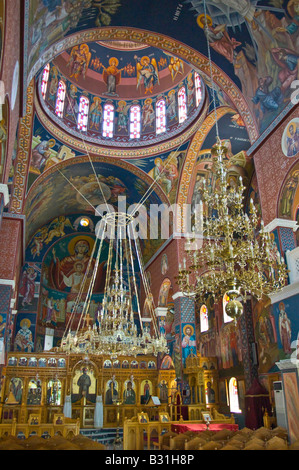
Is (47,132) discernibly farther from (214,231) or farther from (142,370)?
(142,370)

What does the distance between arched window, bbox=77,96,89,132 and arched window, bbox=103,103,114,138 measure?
2.93 ft

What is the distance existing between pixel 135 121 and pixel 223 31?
24.8 feet

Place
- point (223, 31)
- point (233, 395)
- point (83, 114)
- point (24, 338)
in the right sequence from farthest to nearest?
point (24, 338) → point (83, 114) → point (233, 395) → point (223, 31)

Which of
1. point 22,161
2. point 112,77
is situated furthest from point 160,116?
point 22,161

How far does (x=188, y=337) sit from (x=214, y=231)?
7667 millimetres

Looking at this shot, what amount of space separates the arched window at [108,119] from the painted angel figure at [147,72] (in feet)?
5.55

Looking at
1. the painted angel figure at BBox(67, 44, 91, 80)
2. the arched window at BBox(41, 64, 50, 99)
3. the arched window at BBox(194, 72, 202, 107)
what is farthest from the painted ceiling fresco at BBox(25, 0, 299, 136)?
the painted angel figure at BBox(67, 44, 91, 80)

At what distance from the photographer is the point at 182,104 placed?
15781mm

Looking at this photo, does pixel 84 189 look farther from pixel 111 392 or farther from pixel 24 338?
pixel 111 392

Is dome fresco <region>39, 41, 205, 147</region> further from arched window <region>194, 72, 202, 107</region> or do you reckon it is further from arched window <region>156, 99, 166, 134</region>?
arched window <region>194, 72, 202, 107</region>

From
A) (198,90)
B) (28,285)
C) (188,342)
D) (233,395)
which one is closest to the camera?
(188,342)

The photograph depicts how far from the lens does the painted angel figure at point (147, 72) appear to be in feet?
54.0
